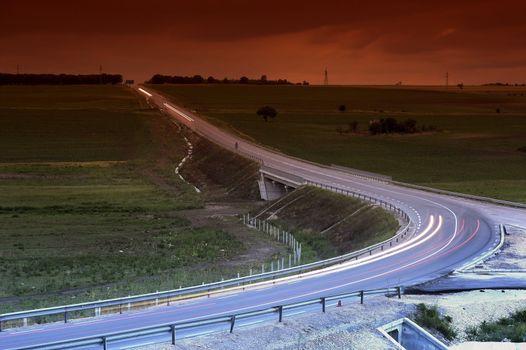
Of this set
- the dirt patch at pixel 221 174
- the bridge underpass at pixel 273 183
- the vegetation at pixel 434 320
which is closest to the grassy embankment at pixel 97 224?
the dirt patch at pixel 221 174

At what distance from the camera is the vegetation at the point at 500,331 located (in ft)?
88.5

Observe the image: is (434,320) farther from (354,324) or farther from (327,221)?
(327,221)

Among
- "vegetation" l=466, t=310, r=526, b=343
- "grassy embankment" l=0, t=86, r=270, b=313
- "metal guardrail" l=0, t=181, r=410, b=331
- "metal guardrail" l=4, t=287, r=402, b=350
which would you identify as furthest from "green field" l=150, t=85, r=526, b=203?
"metal guardrail" l=4, t=287, r=402, b=350

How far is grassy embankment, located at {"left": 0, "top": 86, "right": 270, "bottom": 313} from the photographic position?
4144 cm

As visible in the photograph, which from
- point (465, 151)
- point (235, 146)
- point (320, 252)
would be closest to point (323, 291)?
point (320, 252)

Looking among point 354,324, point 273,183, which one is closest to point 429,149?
point 273,183

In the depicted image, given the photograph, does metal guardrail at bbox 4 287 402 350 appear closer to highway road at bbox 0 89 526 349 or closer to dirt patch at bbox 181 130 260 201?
highway road at bbox 0 89 526 349

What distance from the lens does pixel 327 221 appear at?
60844 millimetres

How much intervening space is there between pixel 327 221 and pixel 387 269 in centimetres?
2422

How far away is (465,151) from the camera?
12288 cm

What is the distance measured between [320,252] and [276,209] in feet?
63.3

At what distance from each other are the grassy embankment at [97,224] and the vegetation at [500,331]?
17.5m

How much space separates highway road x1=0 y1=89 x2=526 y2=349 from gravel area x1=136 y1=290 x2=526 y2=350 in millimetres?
1653

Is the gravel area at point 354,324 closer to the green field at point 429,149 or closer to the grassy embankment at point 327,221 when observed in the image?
the grassy embankment at point 327,221
